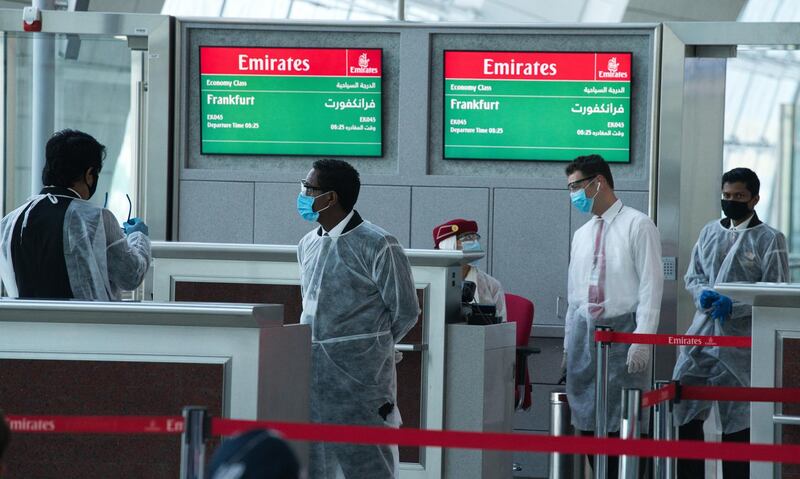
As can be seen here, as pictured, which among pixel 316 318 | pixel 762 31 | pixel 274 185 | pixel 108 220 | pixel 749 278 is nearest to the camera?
pixel 108 220

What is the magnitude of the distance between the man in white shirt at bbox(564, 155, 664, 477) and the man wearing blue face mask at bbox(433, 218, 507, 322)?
70cm

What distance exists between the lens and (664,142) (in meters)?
6.95

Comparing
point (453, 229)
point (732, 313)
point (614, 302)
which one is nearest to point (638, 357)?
point (614, 302)

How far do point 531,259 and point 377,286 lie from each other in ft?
8.93

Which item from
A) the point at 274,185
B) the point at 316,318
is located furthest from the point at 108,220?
the point at 274,185

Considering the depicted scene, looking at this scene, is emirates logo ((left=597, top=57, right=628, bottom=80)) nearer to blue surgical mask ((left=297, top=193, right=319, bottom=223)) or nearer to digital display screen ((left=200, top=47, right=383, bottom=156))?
digital display screen ((left=200, top=47, right=383, bottom=156))

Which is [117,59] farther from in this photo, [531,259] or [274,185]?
[531,259]

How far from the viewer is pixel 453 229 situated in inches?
256

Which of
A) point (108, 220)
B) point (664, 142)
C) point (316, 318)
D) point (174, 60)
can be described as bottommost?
point (316, 318)

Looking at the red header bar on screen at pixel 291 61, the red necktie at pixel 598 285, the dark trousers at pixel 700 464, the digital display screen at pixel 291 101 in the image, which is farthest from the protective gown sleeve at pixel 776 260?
the red header bar on screen at pixel 291 61

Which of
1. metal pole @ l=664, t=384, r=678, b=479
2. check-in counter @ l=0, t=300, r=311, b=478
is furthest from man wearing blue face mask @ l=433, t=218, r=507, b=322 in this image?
check-in counter @ l=0, t=300, r=311, b=478

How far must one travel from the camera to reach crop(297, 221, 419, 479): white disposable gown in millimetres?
4398

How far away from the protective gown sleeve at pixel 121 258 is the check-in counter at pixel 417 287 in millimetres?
1072

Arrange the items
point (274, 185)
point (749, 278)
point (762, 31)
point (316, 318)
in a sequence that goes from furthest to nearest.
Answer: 1. point (274, 185)
2. point (762, 31)
3. point (749, 278)
4. point (316, 318)
